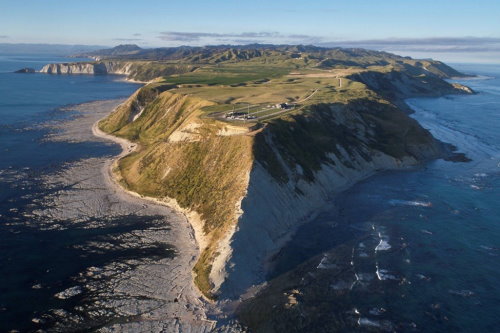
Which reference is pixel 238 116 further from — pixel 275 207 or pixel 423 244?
pixel 423 244

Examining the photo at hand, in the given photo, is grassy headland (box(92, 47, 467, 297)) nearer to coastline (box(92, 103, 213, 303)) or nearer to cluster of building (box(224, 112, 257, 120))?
coastline (box(92, 103, 213, 303))

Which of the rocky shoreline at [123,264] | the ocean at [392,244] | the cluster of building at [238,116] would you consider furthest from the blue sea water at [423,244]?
Answer: the cluster of building at [238,116]

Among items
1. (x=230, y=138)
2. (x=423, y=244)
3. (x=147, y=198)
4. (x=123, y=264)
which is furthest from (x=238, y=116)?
(x=423, y=244)

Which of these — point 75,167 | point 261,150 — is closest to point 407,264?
point 261,150

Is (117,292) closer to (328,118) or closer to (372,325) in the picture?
(372,325)

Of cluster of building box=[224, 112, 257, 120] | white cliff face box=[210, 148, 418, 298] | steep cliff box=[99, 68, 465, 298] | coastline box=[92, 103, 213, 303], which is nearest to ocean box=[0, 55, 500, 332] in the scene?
A: white cliff face box=[210, 148, 418, 298]

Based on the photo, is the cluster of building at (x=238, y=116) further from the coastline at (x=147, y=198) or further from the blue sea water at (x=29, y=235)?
the blue sea water at (x=29, y=235)
